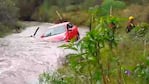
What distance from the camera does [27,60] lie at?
1725cm

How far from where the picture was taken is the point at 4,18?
33750mm

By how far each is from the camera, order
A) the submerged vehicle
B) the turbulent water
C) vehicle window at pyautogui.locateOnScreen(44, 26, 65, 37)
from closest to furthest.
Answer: the turbulent water < the submerged vehicle < vehicle window at pyautogui.locateOnScreen(44, 26, 65, 37)

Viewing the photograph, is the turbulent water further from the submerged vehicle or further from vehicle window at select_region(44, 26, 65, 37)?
vehicle window at select_region(44, 26, 65, 37)

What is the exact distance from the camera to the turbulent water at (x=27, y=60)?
13727 millimetres

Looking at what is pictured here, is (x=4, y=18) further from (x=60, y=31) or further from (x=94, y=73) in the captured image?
(x=94, y=73)

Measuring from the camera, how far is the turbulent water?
13.7 meters

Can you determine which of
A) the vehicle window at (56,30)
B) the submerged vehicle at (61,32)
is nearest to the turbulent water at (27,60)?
the submerged vehicle at (61,32)

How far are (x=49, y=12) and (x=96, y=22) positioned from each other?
39.2 m

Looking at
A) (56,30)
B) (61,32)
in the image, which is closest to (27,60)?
(61,32)

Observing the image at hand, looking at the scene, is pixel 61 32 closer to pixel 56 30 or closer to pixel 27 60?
pixel 56 30

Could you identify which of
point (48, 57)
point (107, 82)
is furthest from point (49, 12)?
point (107, 82)

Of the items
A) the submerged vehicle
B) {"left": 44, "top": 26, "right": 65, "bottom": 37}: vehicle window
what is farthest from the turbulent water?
{"left": 44, "top": 26, "right": 65, "bottom": 37}: vehicle window

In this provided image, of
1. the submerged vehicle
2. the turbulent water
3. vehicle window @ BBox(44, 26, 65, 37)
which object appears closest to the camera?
the turbulent water

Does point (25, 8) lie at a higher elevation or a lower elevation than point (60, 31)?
lower
